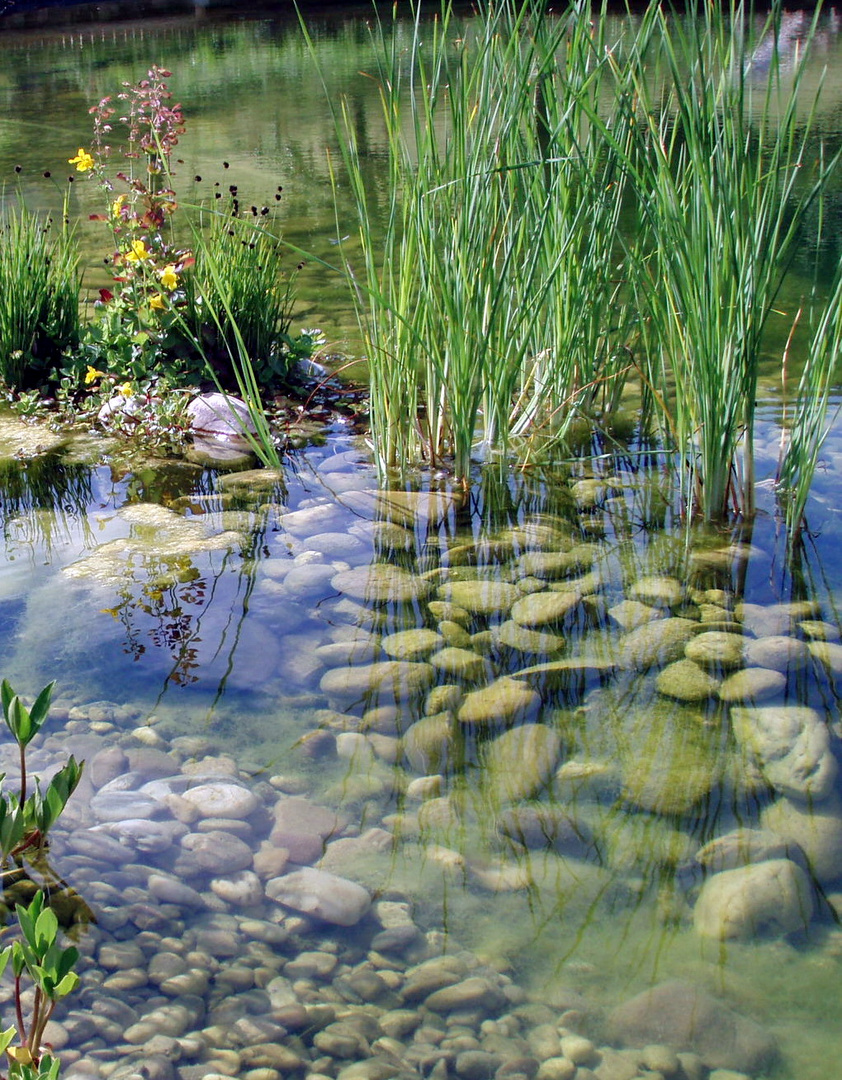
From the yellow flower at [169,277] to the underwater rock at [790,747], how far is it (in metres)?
2.35

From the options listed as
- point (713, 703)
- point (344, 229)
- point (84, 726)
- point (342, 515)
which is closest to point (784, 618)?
point (713, 703)

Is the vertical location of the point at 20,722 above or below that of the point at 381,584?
above

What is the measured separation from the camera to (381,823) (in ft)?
5.71

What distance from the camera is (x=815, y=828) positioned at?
169cm

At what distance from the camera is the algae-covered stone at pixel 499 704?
2.00m

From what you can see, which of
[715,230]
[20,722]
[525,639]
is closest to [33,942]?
[20,722]

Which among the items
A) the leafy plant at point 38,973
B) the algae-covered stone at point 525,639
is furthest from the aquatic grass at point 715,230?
the leafy plant at point 38,973

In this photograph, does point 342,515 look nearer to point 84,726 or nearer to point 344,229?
point 84,726

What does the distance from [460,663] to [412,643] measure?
0.13 metres

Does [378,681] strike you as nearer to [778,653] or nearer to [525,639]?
[525,639]

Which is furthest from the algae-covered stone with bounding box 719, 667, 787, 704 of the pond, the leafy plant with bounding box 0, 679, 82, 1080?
the leafy plant with bounding box 0, 679, 82, 1080

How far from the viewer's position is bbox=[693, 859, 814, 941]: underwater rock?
1.51 meters

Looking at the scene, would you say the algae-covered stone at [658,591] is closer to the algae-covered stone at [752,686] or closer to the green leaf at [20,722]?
the algae-covered stone at [752,686]

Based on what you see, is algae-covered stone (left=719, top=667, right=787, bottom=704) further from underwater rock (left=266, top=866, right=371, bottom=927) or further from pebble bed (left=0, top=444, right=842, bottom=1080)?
underwater rock (left=266, top=866, right=371, bottom=927)
